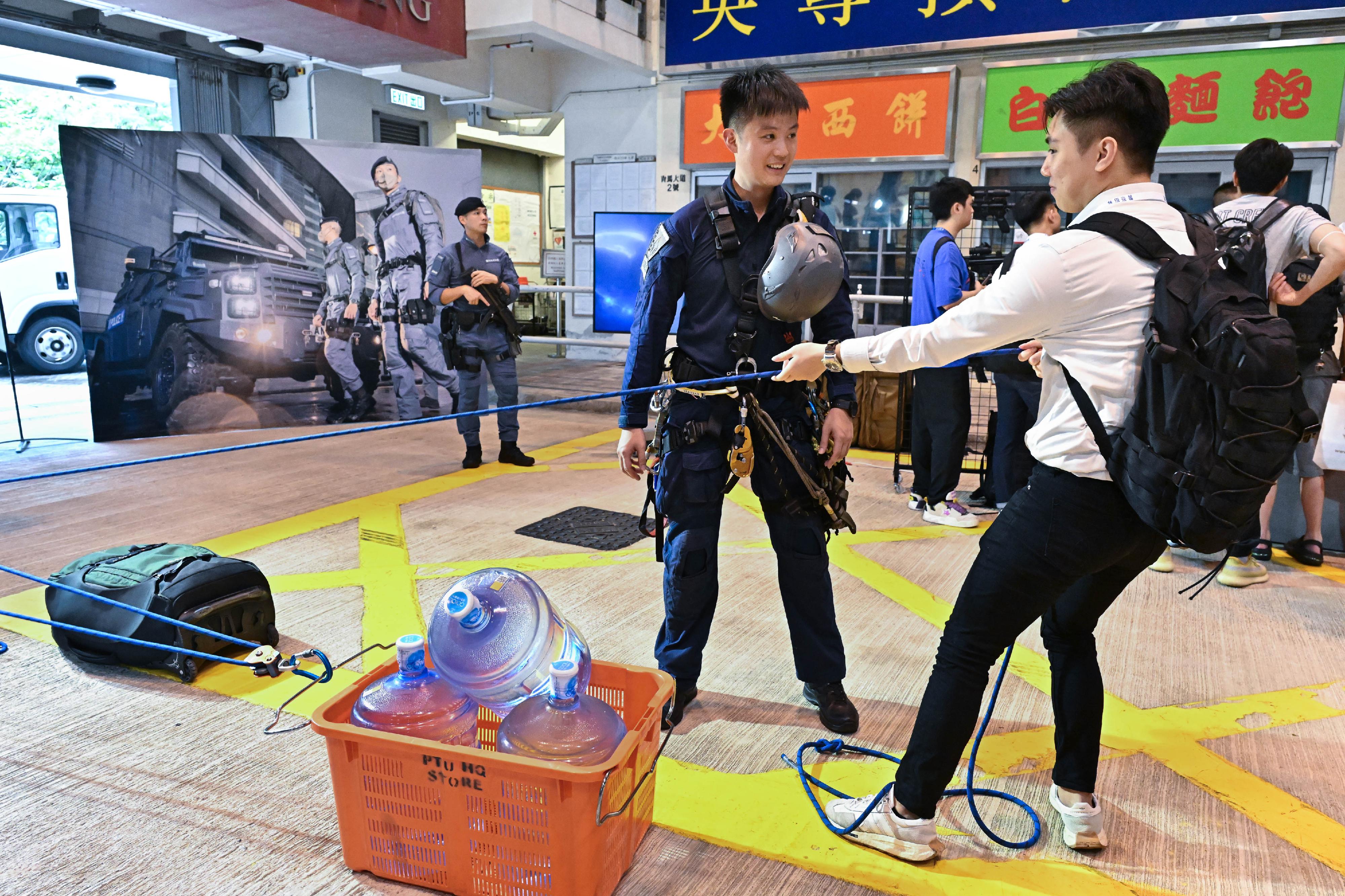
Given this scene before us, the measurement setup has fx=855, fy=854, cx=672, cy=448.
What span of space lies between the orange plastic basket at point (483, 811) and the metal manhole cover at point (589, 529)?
2.51 metres

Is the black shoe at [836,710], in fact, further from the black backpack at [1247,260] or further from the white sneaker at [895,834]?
the black backpack at [1247,260]

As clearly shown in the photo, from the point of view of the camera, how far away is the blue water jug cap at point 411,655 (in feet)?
6.50

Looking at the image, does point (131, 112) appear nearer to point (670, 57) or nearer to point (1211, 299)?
point (670, 57)

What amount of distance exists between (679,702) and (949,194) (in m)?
3.44

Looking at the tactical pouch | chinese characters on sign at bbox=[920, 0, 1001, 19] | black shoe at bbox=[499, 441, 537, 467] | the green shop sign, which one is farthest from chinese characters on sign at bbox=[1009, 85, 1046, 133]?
black shoe at bbox=[499, 441, 537, 467]

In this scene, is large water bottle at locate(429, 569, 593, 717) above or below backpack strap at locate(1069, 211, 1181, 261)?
below

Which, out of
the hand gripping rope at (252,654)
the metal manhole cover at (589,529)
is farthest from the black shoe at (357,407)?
the hand gripping rope at (252,654)

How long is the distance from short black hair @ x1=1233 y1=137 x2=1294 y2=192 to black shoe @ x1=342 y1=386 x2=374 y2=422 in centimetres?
666

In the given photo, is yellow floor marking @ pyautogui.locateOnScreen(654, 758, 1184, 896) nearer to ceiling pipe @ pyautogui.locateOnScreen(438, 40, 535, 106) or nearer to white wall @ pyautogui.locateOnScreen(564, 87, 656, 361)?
white wall @ pyautogui.locateOnScreen(564, 87, 656, 361)

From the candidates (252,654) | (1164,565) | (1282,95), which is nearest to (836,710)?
(252,654)

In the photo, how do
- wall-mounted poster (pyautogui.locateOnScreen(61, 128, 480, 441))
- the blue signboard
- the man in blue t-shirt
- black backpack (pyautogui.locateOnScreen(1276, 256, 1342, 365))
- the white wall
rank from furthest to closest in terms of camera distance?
the white wall < the blue signboard < wall-mounted poster (pyautogui.locateOnScreen(61, 128, 480, 441)) < the man in blue t-shirt < black backpack (pyautogui.locateOnScreen(1276, 256, 1342, 365))

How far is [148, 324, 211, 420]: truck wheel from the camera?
6914mm

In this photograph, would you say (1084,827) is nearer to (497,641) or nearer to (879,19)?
(497,641)

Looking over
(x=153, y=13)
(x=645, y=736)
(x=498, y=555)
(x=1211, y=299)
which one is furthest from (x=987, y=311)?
(x=153, y=13)
